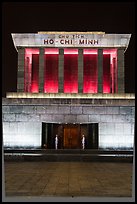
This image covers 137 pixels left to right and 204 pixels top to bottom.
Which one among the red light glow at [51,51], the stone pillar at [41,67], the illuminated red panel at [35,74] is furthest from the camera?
the illuminated red panel at [35,74]

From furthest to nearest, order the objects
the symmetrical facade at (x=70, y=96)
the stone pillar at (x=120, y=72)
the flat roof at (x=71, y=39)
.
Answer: the flat roof at (x=71, y=39)
the stone pillar at (x=120, y=72)
the symmetrical facade at (x=70, y=96)

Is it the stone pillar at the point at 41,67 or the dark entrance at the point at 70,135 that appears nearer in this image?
the dark entrance at the point at 70,135

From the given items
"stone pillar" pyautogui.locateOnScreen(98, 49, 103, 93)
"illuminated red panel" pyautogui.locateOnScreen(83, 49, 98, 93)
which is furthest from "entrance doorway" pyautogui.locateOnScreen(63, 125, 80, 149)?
"illuminated red panel" pyautogui.locateOnScreen(83, 49, 98, 93)

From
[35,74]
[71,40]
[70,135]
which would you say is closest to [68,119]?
[70,135]

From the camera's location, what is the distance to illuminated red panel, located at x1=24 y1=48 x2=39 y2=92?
124 ft

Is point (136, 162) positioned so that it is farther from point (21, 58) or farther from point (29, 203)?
point (21, 58)

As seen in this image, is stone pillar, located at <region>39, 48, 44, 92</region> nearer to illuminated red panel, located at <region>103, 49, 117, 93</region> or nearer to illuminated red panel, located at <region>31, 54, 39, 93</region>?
illuminated red panel, located at <region>31, 54, 39, 93</region>

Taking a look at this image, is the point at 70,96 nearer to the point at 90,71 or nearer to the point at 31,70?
the point at 90,71

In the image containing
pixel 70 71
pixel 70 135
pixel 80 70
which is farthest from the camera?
pixel 70 71

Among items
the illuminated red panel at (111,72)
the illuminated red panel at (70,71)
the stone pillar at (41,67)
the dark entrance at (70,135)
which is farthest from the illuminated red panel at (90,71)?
the dark entrance at (70,135)

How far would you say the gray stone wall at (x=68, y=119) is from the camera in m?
30.7

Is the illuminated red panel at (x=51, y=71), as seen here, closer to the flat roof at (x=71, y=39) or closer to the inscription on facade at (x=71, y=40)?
the inscription on facade at (x=71, y=40)

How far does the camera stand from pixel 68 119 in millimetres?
31188

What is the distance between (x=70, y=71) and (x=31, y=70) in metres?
4.81
